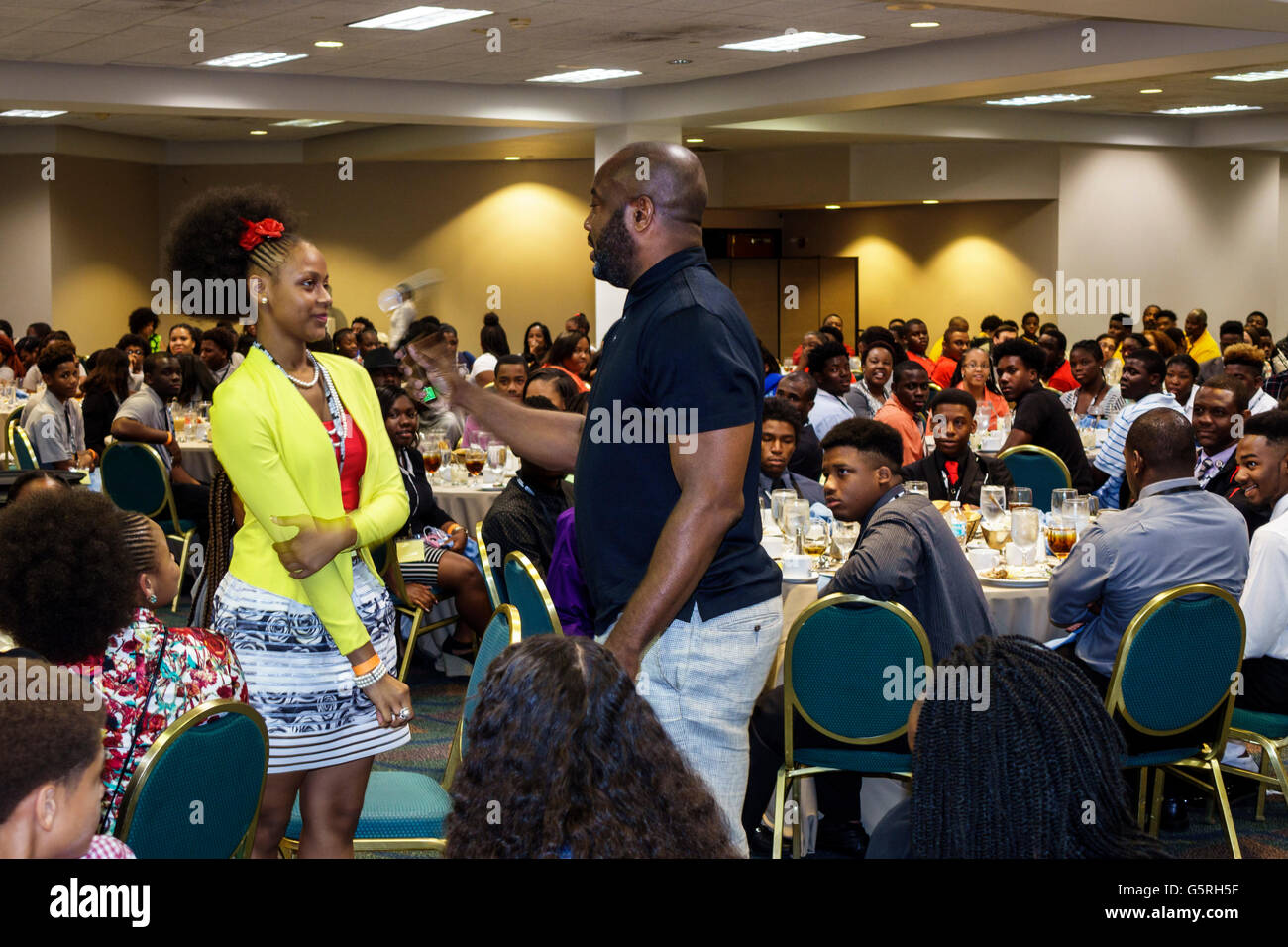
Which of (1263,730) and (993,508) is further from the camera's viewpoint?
(993,508)

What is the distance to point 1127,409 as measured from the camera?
6.88m

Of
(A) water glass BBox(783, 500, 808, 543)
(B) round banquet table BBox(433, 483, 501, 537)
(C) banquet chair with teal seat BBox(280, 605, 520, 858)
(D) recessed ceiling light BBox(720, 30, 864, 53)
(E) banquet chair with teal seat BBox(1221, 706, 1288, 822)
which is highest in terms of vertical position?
(D) recessed ceiling light BBox(720, 30, 864, 53)

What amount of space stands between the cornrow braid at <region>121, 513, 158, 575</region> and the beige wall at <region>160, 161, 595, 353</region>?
15.7 m

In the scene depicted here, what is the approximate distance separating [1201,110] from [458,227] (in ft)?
Answer: 30.6

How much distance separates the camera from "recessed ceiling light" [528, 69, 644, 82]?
12508mm

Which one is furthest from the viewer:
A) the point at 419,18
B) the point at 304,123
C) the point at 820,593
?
the point at 304,123

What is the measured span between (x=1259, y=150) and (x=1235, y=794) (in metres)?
16.2

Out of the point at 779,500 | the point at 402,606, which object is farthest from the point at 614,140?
the point at 779,500

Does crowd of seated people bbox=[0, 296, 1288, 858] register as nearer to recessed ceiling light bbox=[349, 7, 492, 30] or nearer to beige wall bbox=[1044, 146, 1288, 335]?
recessed ceiling light bbox=[349, 7, 492, 30]

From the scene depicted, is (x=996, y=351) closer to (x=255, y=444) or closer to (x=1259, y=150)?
(x=255, y=444)

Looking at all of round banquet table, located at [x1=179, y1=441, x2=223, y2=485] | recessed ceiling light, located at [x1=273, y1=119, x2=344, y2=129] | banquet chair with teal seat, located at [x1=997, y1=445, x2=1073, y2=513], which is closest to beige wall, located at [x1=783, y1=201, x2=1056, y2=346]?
recessed ceiling light, located at [x1=273, y1=119, x2=344, y2=129]

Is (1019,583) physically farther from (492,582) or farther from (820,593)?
→ (492,582)

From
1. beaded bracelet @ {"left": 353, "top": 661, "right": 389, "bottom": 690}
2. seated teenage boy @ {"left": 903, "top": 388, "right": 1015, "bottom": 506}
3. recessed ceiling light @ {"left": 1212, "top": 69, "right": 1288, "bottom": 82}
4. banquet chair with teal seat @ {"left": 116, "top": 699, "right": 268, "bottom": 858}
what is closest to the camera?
banquet chair with teal seat @ {"left": 116, "top": 699, "right": 268, "bottom": 858}
